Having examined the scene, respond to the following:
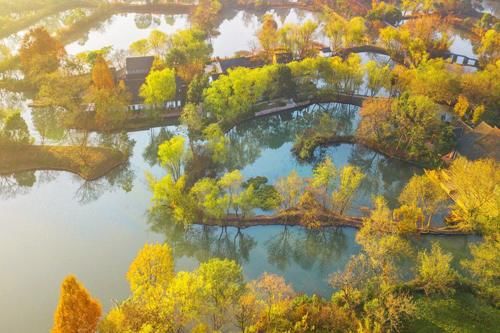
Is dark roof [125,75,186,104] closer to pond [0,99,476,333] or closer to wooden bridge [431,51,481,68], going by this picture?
pond [0,99,476,333]

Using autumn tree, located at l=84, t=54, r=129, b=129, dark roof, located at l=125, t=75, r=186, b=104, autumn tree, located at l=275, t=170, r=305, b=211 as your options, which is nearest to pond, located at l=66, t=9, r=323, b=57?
dark roof, located at l=125, t=75, r=186, b=104

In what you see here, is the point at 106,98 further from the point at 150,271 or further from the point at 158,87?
the point at 150,271

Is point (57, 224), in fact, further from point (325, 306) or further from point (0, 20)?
point (0, 20)

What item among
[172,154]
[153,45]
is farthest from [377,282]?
[153,45]

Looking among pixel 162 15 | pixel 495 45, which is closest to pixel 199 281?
pixel 495 45

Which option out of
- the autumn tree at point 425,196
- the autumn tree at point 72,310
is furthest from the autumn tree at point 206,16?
the autumn tree at point 72,310
